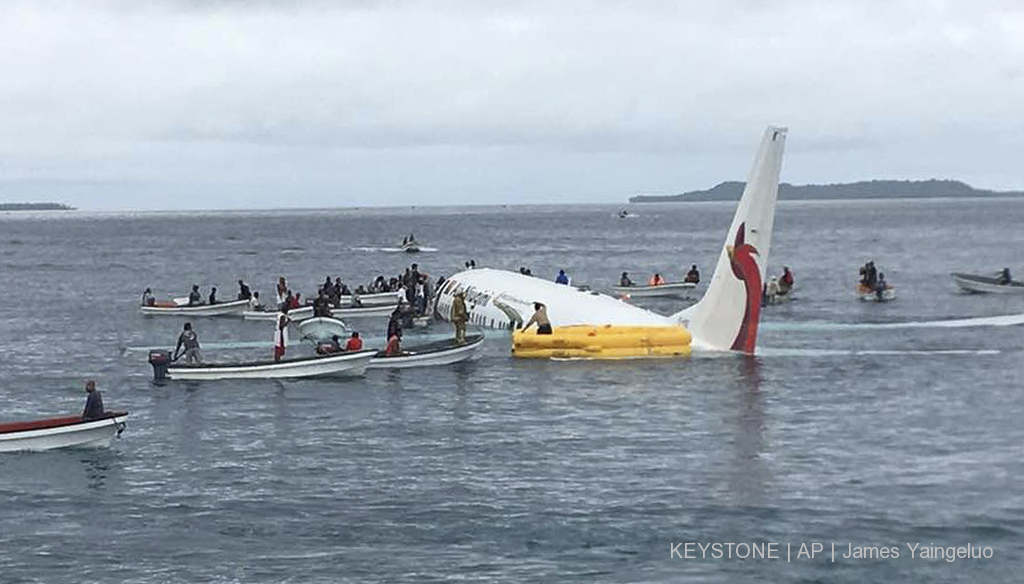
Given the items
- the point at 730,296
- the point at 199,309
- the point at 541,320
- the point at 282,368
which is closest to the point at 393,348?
the point at 282,368

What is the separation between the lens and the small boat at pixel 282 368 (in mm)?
55531

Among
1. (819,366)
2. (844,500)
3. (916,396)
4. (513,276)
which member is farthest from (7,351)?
(844,500)

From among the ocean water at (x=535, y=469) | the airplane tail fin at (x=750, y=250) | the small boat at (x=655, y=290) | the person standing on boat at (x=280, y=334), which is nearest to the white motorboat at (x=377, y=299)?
the ocean water at (x=535, y=469)

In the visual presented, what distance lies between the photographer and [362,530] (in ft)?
108

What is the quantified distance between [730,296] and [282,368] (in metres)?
17.8

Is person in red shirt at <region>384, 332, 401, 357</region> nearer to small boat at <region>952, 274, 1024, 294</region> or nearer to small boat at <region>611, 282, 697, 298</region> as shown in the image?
small boat at <region>611, 282, 697, 298</region>

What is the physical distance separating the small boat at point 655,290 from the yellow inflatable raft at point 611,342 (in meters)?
40.3

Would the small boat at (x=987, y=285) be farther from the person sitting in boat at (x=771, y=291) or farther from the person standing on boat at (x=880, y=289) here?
the person sitting in boat at (x=771, y=291)

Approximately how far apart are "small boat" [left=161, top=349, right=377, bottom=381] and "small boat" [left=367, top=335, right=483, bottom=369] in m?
1.82

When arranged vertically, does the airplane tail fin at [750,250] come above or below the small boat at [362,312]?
above

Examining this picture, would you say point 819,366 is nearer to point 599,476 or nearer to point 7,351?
point 599,476

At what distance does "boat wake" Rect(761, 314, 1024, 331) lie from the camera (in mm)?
77125

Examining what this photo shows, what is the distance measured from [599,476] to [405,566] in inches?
380

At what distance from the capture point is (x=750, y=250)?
54812 millimetres
